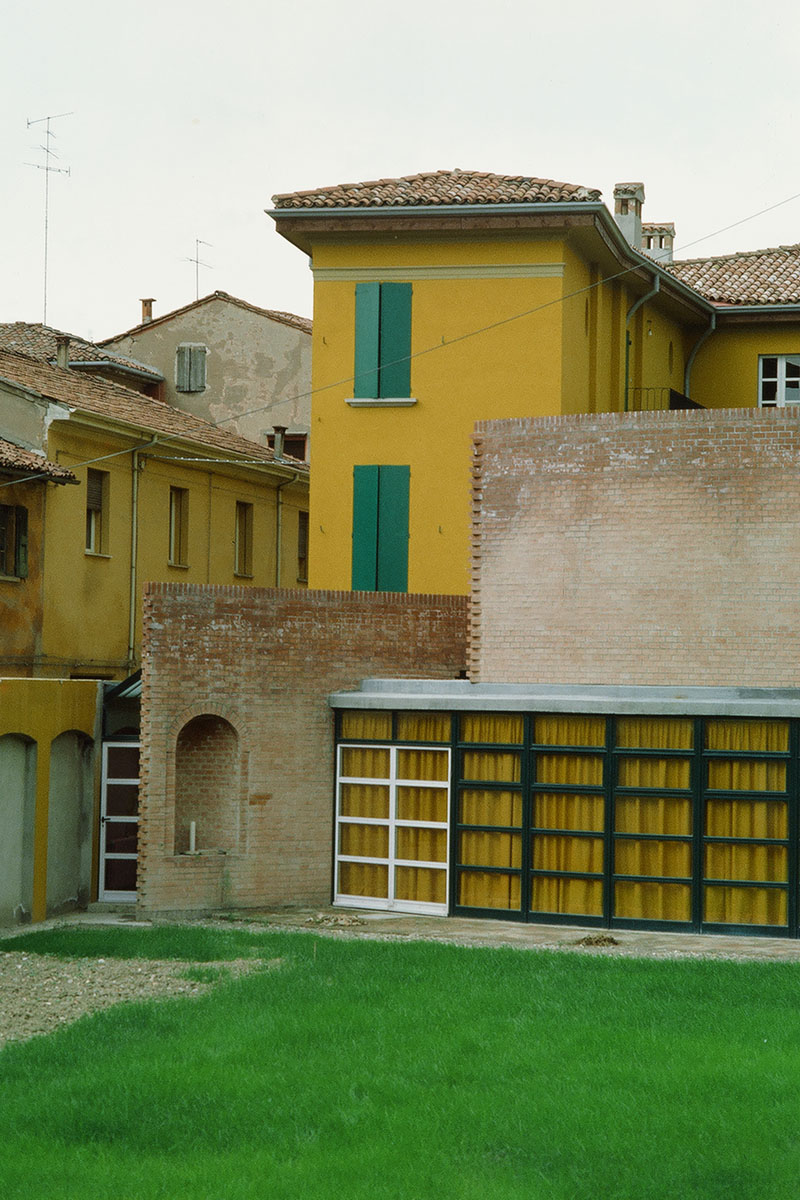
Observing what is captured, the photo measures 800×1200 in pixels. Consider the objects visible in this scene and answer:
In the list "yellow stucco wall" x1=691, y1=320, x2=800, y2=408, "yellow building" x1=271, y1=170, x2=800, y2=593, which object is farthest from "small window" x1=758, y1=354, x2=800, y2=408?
"yellow building" x1=271, y1=170, x2=800, y2=593

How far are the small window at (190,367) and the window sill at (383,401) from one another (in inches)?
536

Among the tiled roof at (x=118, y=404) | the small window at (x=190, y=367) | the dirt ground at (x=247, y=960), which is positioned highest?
the small window at (x=190, y=367)

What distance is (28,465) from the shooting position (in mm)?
26656

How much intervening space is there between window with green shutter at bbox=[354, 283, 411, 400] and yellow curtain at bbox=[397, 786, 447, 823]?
8123mm

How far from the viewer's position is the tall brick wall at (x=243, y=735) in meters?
19.2

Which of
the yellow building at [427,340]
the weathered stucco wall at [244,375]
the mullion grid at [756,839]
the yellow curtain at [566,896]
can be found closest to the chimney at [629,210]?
the yellow building at [427,340]

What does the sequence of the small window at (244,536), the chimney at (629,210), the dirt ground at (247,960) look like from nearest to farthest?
the dirt ground at (247,960) < the chimney at (629,210) < the small window at (244,536)

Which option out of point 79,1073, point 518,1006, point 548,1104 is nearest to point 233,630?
point 518,1006

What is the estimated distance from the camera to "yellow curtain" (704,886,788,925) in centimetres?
1772

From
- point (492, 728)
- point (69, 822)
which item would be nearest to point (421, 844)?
point (492, 728)

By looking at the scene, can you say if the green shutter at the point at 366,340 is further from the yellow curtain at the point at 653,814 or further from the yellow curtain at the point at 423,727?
the yellow curtain at the point at 653,814

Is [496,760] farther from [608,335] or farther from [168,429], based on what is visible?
[168,429]

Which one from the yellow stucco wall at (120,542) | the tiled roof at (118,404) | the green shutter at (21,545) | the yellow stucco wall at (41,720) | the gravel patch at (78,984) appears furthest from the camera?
the tiled roof at (118,404)

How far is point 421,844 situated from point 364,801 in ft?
3.17
